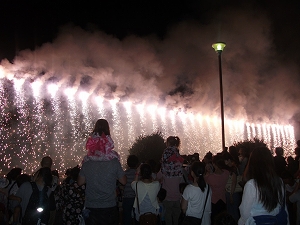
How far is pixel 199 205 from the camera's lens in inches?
185

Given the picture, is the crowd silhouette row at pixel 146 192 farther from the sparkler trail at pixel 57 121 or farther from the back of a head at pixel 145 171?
the sparkler trail at pixel 57 121

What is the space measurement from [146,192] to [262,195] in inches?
90.0

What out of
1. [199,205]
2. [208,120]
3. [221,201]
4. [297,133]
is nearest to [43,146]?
[221,201]

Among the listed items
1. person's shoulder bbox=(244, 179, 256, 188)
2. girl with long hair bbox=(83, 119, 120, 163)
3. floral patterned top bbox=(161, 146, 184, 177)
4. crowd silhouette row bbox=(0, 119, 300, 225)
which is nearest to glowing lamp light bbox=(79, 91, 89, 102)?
crowd silhouette row bbox=(0, 119, 300, 225)

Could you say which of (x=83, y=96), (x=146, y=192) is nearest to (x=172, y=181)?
(x=146, y=192)

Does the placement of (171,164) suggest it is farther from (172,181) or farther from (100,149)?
(100,149)

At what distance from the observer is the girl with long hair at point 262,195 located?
11.7ft

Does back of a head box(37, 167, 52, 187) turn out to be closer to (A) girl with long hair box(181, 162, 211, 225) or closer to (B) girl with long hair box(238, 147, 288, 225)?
(A) girl with long hair box(181, 162, 211, 225)

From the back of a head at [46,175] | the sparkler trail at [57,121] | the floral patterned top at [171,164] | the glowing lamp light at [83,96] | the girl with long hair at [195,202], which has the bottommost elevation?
the girl with long hair at [195,202]

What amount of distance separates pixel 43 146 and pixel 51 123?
1.52 m

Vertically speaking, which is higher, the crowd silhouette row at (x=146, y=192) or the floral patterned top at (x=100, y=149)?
the floral patterned top at (x=100, y=149)

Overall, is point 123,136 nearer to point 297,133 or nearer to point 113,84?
point 113,84

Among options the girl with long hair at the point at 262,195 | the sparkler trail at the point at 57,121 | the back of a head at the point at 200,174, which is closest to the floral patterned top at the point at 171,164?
the back of a head at the point at 200,174

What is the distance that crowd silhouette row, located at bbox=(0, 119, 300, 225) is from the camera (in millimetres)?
3629
